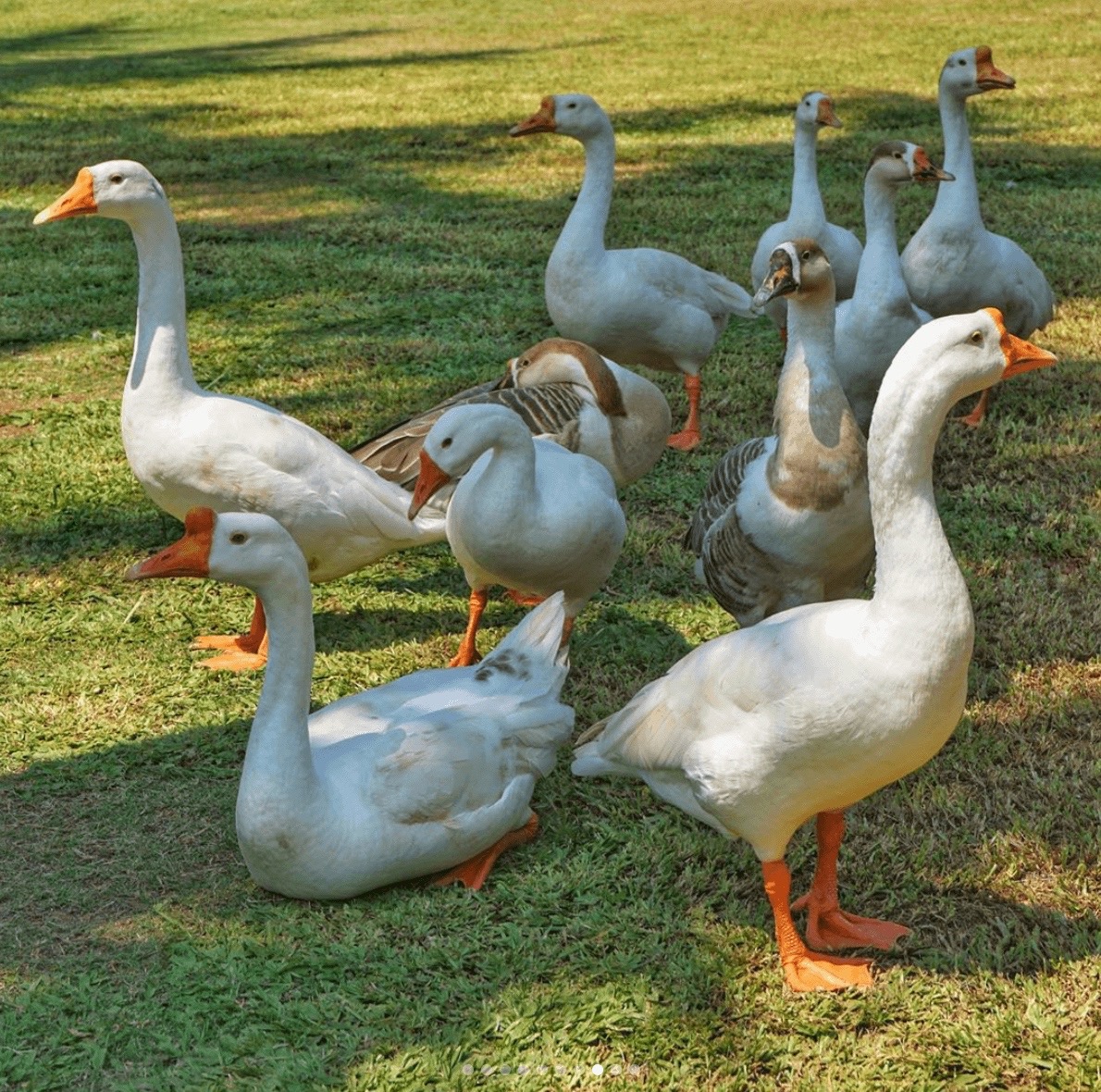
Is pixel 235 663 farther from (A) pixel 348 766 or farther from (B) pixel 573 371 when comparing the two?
(B) pixel 573 371

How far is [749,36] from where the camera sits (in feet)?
61.7

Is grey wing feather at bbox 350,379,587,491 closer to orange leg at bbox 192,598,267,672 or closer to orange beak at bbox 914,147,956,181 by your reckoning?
orange leg at bbox 192,598,267,672

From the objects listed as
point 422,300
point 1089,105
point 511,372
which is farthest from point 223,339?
point 1089,105

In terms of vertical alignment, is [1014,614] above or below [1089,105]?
below

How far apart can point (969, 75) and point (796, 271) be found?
3.79m

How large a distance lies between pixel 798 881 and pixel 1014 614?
67.6 inches

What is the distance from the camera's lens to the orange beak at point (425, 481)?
4629 mm

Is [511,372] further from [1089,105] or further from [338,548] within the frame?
[1089,105]

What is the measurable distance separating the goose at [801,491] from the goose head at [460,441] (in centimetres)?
78

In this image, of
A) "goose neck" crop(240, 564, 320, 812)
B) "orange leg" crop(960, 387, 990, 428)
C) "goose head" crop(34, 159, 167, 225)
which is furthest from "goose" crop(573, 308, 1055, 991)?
"orange leg" crop(960, 387, 990, 428)

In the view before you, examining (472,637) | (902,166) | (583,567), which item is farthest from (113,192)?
(902,166)

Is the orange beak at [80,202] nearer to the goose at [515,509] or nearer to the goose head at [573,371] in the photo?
the goose at [515,509]

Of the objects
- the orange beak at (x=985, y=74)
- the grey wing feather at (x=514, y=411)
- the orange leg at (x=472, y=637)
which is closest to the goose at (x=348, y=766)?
the orange leg at (x=472, y=637)

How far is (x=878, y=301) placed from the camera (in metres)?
6.25
